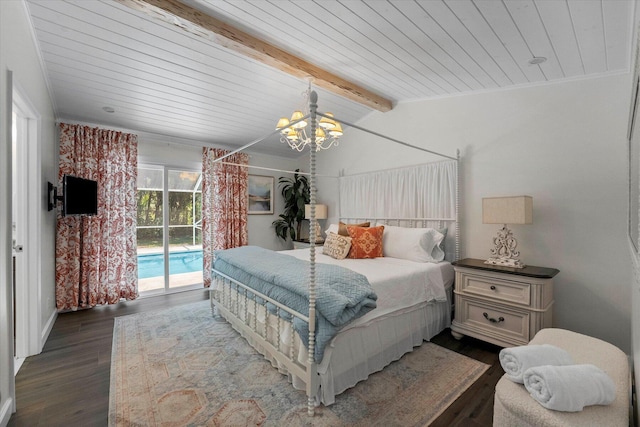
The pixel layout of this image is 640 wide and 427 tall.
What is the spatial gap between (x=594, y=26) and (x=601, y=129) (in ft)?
3.18

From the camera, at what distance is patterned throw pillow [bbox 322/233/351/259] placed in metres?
3.39

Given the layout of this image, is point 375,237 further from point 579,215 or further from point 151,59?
point 151,59

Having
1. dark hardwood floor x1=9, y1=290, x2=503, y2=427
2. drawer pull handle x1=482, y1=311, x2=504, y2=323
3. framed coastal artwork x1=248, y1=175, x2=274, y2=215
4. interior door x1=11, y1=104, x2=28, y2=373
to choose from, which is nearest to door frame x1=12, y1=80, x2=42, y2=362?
interior door x1=11, y1=104, x2=28, y2=373

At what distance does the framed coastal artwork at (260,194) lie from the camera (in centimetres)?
528

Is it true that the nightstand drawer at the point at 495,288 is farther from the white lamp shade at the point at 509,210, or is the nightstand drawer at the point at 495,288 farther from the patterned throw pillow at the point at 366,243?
the patterned throw pillow at the point at 366,243

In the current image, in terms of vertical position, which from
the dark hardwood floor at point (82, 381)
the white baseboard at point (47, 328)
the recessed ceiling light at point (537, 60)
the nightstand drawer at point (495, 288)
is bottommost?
the dark hardwood floor at point (82, 381)

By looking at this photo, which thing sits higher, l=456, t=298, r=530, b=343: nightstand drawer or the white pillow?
the white pillow

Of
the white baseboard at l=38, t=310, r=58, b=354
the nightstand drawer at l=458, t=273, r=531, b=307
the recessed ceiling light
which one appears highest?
the recessed ceiling light

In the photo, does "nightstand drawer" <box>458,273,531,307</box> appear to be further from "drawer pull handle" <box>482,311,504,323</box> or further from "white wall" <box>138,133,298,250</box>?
"white wall" <box>138,133,298,250</box>

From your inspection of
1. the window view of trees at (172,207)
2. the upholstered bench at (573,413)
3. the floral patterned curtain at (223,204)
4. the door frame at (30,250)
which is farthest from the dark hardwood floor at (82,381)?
the floral patterned curtain at (223,204)

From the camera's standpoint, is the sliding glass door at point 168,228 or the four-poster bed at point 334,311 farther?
the sliding glass door at point 168,228

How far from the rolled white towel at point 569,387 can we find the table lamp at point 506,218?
1745 millimetres

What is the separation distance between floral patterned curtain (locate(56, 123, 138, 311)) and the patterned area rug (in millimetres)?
1297

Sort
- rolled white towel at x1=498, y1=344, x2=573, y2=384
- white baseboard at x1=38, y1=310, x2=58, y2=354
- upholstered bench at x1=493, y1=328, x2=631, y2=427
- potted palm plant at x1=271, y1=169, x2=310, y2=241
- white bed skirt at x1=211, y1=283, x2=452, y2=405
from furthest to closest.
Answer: potted palm plant at x1=271, y1=169, x2=310, y2=241
white baseboard at x1=38, y1=310, x2=58, y2=354
white bed skirt at x1=211, y1=283, x2=452, y2=405
rolled white towel at x1=498, y1=344, x2=573, y2=384
upholstered bench at x1=493, y1=328, x2=631, y2=427
